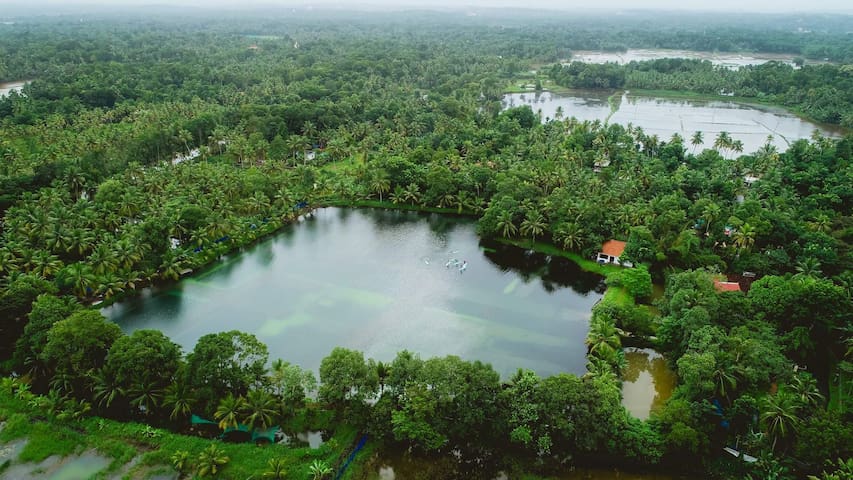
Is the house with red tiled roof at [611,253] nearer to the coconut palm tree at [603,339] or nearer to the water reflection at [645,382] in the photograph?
the water reflection at [645,382]

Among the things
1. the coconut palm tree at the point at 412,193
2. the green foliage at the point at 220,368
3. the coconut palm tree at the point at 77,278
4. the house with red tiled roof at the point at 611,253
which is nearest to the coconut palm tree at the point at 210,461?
the green foliage at the point at 220,368

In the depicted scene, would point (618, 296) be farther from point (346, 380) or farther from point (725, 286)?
point (346, 380)

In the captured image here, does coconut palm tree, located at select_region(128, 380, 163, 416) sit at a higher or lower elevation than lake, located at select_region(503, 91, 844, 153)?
lower

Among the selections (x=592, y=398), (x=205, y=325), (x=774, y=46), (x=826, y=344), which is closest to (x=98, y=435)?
(x=205, y=325)

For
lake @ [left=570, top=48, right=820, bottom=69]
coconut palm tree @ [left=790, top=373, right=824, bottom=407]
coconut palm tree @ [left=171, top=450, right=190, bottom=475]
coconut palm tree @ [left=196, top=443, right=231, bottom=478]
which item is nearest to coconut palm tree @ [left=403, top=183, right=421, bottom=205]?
coconut palm tree @ [left=196, top=443, right=231, bottom=478]

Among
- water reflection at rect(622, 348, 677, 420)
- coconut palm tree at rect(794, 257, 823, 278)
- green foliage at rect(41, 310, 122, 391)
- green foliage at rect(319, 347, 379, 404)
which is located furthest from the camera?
coconut palm tree at rect(794, 257, 823, 278)

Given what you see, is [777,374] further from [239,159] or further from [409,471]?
[239,159]

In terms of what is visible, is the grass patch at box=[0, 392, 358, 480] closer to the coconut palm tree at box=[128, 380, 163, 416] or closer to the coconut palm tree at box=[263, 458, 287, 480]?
the coconut palm tree at box=[263, 458, 287, 480]
